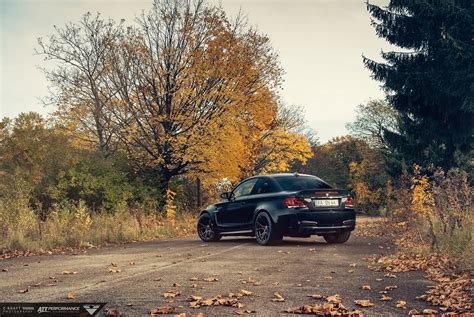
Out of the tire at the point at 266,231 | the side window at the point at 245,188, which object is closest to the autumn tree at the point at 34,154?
the side window at the point at 245,188

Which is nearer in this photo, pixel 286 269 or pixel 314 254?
pixel 286 269

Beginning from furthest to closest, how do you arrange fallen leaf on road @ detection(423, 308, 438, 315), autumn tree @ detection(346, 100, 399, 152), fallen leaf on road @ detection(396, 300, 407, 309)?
1. autumn tree @ detection(346, 100, 399, 152)
2. fallen leaf on road @ detection(396, 300, 407, 309)
3. fallen leaf on road @ detection(423, 308, 438, 315)

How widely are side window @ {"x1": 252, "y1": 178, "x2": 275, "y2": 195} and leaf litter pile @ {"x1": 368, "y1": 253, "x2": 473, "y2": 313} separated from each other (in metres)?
3.94

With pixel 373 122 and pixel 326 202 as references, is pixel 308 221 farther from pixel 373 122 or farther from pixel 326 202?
pixel 373 122

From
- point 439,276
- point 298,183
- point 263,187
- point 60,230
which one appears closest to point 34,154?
point 60,230

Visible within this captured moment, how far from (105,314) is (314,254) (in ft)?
21.8

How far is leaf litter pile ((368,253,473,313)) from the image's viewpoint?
19.4 feet

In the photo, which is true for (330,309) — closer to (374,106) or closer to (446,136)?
(446,136)

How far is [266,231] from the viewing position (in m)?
13.3

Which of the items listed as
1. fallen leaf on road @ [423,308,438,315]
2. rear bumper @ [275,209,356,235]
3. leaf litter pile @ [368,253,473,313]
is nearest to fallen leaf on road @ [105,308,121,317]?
fallen leaf on road @ [423,308,438,315]

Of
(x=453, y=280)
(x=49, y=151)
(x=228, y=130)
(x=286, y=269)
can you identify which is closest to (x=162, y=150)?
(x=228, y=130)

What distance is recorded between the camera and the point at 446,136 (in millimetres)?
21984

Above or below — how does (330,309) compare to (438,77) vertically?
below

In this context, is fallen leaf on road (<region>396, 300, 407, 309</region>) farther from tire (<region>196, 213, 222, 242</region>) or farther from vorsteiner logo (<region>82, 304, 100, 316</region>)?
tire (<region>196, 213, 222, 242</region>)
